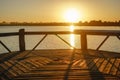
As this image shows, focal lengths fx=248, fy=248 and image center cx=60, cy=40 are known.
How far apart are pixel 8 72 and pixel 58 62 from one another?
200 cm

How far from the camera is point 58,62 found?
8.30 metres

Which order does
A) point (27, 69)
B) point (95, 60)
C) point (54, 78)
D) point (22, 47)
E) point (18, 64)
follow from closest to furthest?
point (54, 78) → point (27, 69) → point (18, 64) → point (95, 60) → point (22, 47)

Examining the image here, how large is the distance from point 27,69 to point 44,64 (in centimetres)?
88

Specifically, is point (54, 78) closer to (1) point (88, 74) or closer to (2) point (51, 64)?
(1) point (88, 74)

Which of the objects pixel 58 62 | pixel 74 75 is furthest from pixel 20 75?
pixel 58 62

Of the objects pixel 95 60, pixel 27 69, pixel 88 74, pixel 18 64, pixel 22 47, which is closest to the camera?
pixel 88 74

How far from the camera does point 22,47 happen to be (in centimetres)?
1162

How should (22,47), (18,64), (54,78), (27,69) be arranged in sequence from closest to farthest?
(54,78), (27,69), (18,64), (22,47)

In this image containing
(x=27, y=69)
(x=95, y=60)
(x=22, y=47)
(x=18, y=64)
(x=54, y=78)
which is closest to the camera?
(x=54, y=78)

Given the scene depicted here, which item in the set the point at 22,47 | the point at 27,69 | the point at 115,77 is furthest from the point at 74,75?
the point at 22,47

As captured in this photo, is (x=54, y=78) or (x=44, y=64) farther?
(x=44, y=64)

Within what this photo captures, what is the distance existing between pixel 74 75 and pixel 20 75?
4.66 ft

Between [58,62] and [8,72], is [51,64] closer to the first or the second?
[58,62]

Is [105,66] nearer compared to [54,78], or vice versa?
[54,78]
